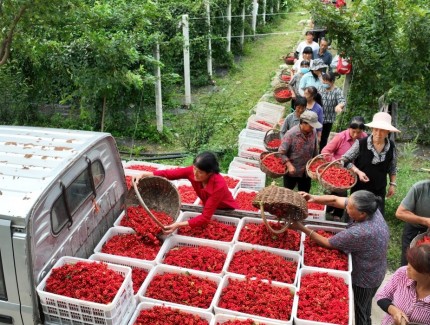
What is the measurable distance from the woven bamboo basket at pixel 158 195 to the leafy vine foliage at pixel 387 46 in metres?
4.30

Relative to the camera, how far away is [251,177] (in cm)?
766

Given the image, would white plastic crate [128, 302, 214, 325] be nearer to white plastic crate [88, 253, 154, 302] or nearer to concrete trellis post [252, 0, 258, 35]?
white plastic crate [88, 253, 154, 302]

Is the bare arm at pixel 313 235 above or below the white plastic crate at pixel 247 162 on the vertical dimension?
above

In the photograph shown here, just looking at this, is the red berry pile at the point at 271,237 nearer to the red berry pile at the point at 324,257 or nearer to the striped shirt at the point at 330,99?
the red berry pile at the point at 324,257

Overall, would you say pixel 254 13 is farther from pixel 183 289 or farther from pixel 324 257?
pixel 183 289

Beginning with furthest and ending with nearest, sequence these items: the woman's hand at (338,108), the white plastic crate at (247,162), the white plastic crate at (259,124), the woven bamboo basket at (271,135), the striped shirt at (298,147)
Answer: the white plastic crate at (259,124) < the woven bamboo basket at (271,135) < the white plastic crate at (247,162) < the woman's hand at (338,108) < the striped shirt at (298,147)

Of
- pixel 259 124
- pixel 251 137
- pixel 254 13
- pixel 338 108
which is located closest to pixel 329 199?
pixel 338 108

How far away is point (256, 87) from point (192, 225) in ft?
31.0

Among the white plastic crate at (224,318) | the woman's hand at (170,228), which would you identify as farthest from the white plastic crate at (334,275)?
the woman's hand at (170,228)

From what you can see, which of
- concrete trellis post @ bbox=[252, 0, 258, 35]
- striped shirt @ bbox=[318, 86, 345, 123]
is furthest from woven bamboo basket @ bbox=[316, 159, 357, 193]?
concrete trellis post @ bbox=[252, 0, 258, 35]

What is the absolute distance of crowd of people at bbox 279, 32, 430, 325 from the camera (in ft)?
12.0

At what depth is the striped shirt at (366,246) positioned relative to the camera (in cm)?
437

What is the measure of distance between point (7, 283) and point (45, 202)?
71 centimetres

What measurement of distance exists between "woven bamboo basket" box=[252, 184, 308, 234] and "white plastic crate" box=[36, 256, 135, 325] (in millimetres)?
1625
